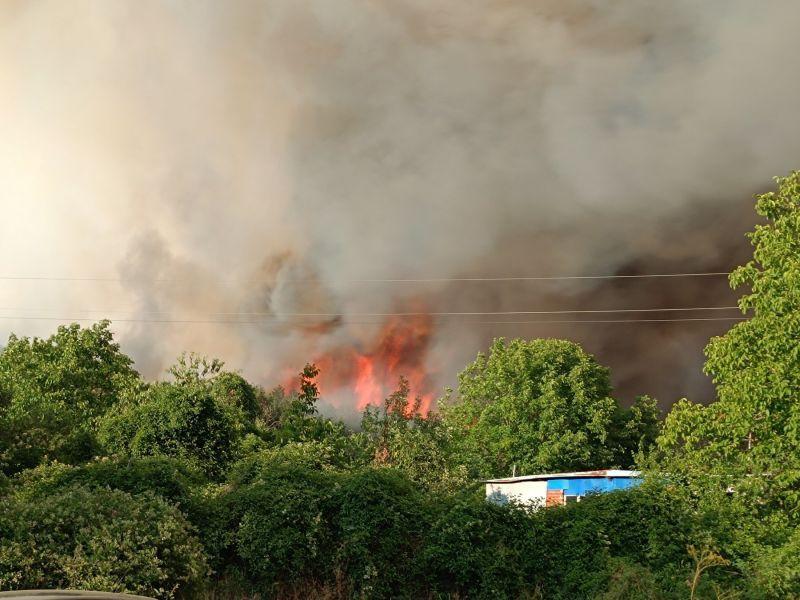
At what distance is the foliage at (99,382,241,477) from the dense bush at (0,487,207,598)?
12.3m

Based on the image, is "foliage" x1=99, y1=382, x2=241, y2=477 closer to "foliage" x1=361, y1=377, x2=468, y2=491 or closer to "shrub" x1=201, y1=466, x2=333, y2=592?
"foliage" x1=361, y1=377, x2=468, y2=491

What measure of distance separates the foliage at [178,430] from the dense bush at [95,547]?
12263 millimetres

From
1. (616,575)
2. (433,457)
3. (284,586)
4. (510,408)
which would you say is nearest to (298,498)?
(284,586)

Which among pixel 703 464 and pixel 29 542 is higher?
pixel 703 464

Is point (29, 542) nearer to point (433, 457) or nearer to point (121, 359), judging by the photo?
point (433, 457)

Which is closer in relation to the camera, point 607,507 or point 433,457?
point 607,507

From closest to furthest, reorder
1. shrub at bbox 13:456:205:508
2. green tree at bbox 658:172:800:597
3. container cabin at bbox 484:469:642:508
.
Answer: shrub at bbox 13:456:205:508 → green tree at bbox 658:172:800:597 → container cabin at bbox 484:469:642:508

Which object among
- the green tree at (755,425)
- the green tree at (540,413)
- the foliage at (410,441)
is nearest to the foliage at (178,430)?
the foliage at (410,441)

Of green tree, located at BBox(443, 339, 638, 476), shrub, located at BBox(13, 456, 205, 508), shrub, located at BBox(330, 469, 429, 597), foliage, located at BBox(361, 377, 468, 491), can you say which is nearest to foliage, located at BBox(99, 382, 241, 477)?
foliage, located at BBox(361, 377, 468, 491)

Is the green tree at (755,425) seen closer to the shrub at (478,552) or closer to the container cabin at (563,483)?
the shrub at (478,552)

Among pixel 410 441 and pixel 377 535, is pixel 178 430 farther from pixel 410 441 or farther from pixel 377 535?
pixel 410 441

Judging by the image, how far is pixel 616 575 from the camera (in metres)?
14.6

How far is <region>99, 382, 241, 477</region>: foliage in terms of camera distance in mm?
25641

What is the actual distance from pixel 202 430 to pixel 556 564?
44.6 feet
